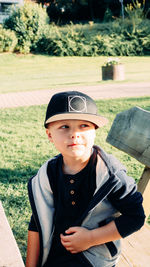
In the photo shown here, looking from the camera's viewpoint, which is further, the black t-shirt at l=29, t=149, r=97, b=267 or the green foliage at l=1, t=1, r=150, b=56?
the green foliage at l=1, t=1, r=150, b=56

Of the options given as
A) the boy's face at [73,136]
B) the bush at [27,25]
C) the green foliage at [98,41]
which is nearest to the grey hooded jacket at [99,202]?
the boy's face at [73,136]

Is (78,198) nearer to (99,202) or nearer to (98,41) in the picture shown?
(99,202)

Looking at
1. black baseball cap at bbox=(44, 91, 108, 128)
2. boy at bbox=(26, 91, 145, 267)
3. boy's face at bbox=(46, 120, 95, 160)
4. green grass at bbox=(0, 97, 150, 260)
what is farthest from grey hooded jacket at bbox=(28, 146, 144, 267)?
green grass at bbox=(0, 97, 150, 260)

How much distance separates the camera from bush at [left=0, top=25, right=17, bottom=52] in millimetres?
22047

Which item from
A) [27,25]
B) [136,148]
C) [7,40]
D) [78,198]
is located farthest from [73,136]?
[27,25]

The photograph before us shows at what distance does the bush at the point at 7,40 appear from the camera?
72.3 feet

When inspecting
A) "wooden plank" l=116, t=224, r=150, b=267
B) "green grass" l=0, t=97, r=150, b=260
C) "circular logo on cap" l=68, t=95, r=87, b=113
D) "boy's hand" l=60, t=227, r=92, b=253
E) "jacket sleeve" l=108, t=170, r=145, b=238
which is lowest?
"green grass" l=0, t=97, r=150, b=260

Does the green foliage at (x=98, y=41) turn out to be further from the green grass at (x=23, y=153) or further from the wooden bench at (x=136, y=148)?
the wooden bench at (x=136, y=148)

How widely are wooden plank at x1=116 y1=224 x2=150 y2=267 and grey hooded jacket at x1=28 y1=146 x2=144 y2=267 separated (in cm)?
14

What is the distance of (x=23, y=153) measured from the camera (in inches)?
162

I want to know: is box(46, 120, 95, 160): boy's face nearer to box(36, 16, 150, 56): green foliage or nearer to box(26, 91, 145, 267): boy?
box(26, 91, 145, 267): boy

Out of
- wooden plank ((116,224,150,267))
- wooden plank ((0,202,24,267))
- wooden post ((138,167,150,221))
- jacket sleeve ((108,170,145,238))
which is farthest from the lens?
wooden post ((138,167,150,221))

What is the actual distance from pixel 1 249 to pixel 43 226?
508 mm

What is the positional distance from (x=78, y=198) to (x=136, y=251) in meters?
0.49
